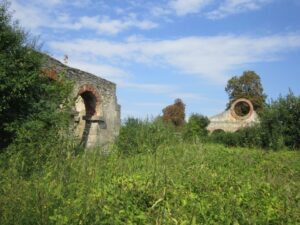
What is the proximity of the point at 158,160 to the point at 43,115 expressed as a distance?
3.75 m

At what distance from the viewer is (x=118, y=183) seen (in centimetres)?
499

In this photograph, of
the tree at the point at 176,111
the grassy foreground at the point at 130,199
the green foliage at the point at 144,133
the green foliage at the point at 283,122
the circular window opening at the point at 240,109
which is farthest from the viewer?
the tree at the point at 176,111

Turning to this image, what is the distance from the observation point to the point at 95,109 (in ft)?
51.0

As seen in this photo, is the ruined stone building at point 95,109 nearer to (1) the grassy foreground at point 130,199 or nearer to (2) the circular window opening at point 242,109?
(1) the grassy foreground at point 130,199

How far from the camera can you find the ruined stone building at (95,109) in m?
14.5

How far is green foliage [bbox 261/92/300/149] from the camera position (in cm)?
1802

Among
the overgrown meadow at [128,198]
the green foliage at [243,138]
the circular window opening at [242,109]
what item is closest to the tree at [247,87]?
the circular window opening at [242,109]

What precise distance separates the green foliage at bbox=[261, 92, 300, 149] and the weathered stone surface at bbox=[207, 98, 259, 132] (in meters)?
14.0

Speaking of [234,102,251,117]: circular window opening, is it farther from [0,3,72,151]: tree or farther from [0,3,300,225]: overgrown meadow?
[0,3,72,151]: tree

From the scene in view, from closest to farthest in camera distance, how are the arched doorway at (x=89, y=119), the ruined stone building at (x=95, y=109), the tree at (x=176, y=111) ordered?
the ruined stone building at (x=95, y=109)
the arched doorway at (x=89, y=119)
the tree at (x=176, y=111)

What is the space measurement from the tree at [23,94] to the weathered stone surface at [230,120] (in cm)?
2502

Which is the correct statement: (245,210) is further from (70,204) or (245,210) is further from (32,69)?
(32,69)

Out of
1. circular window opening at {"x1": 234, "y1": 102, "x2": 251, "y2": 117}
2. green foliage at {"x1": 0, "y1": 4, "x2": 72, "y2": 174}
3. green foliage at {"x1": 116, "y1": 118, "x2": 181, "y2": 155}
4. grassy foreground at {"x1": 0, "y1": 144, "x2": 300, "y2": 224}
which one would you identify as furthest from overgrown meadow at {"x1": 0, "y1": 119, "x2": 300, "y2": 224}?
circular window opening at {"x1": 234, "y1": 102, "x2": 251, "y2": 117}

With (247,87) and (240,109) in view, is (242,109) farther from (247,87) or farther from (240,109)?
(247,87)
